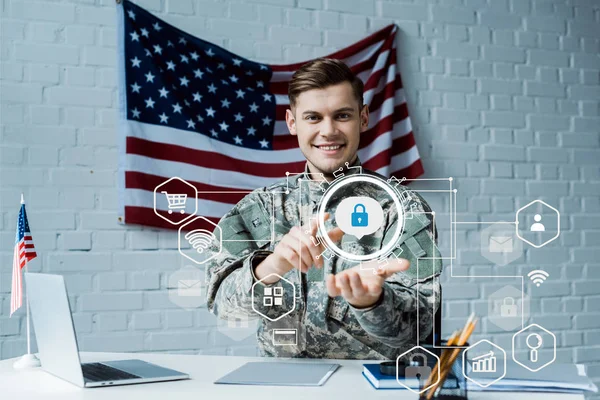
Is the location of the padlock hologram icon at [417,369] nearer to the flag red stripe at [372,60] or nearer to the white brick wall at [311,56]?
the white brick wall at [311,56]

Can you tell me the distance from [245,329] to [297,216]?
3.49 ft

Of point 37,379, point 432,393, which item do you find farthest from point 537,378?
point 37,379

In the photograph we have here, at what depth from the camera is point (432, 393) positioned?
81 cm

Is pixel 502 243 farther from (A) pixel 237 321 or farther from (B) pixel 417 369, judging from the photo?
(A) pixel 237 321

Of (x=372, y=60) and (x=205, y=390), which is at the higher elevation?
(x=372, y=60)

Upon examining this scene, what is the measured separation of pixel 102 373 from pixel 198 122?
1169 millimetres

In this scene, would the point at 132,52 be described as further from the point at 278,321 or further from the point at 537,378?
the point at 537,378

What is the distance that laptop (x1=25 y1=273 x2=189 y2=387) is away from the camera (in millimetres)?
942

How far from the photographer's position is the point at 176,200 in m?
2.17

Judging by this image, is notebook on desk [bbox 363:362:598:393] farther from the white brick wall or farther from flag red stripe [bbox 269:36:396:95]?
flag red stripe [bbox 269:36:396:95]

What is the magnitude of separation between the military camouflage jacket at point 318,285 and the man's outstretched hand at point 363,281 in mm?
28

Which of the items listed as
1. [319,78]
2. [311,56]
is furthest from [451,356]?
[311,56]

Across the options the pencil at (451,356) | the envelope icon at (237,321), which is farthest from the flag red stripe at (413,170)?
the pencil at (451,356)

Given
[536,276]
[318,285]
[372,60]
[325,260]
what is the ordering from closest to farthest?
1. [325,260]
2. [318,285]
3. [536,276]
4. [372,60]
